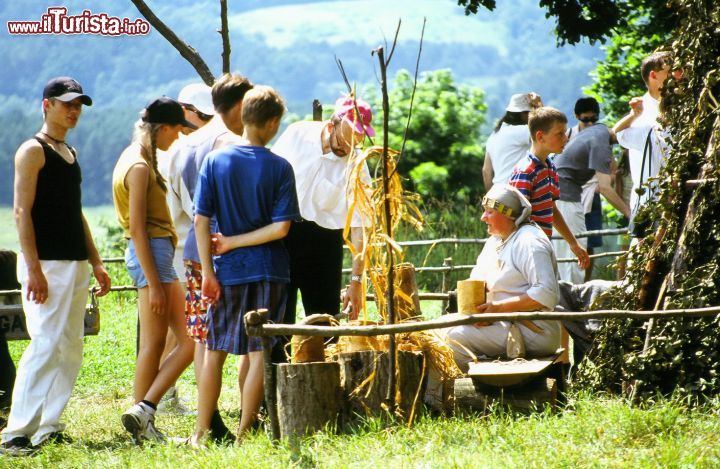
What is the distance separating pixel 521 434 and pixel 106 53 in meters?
38.1

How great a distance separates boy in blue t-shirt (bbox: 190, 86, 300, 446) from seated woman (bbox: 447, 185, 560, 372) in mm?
1131

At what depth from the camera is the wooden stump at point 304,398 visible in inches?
214

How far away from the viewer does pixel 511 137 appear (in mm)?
9453

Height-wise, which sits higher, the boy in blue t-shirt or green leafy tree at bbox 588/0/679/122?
green leafy tree at bbox 588/0/679/122

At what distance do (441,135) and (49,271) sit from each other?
19161 mm

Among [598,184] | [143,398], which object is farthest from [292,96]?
[143,398]

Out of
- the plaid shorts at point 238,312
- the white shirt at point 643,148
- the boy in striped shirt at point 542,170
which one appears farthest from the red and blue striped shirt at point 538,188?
the plaid shorts at point 238,312

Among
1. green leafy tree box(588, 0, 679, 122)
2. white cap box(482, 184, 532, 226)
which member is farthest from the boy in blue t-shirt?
green leafy tree box(588, 0, 679, 122)

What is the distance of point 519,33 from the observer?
56844 millimetres

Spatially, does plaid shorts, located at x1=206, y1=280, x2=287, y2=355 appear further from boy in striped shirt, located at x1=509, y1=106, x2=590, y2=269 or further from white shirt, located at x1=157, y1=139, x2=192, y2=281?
boy in striped shirt, located at x1=509, y1=106, x2=590, y2=269

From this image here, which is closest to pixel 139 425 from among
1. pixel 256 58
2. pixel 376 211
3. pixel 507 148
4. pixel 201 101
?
pixel 376 211

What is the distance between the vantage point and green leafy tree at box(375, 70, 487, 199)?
2408 cm

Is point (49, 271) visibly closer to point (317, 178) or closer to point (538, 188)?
point (317, 178)

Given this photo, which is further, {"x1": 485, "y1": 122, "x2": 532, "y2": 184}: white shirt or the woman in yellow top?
{"x1": 485, "y1": 122, "x2": 532, "y2": 184}: white shirt
